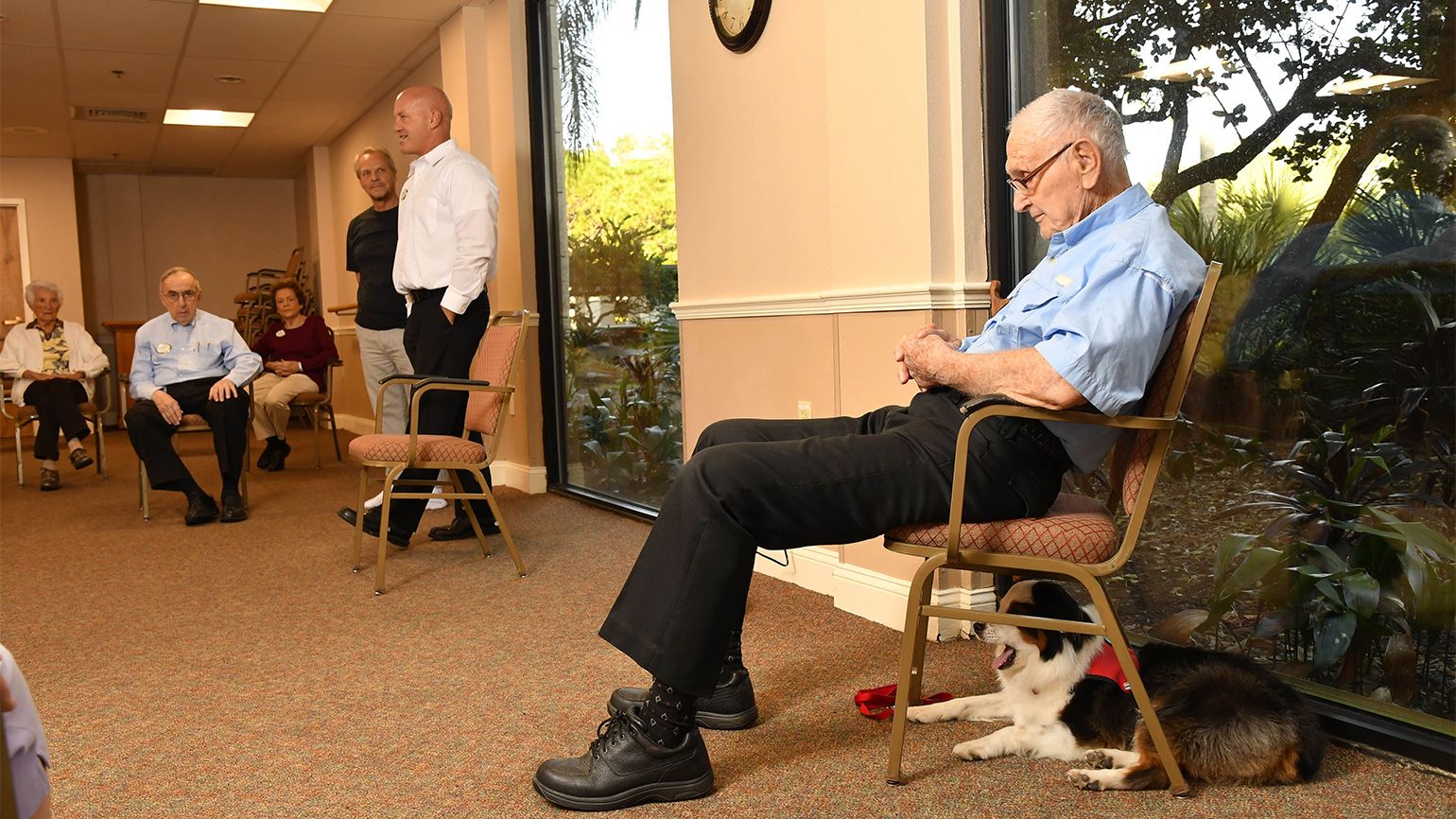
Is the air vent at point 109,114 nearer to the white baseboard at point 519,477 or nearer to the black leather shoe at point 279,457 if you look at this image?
the black leather shoe at point 279,457

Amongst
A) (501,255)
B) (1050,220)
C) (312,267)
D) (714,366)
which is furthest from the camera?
(312,267)

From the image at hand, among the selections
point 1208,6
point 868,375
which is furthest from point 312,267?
point 1208,6

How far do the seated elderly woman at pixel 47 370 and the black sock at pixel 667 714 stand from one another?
548 centimetres

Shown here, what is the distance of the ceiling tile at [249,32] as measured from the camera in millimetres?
5629

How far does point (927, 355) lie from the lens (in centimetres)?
186

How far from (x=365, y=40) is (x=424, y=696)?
4852mm

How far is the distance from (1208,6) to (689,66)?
1964mm

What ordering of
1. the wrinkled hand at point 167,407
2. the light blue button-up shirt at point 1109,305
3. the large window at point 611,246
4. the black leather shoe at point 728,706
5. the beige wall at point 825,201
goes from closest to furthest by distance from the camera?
the light blue button-up shirt at point 1109,305, the black leather shoe at point 728,706, the beige wall at point 825,201, the large window at point 611,246, the wrinkled hand at point 167,407

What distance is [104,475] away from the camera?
6387mm

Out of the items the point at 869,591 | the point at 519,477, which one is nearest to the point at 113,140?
the point at 519,477

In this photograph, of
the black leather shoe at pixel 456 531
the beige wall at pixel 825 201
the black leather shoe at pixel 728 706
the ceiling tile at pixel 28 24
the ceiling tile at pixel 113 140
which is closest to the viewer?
the black leather shoe at pixel 728 706

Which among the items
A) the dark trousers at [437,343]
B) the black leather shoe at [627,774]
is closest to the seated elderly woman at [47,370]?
the dark trousers at [437,343]

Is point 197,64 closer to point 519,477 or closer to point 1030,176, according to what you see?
point 519,477

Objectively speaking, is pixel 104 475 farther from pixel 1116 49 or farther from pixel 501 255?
pixel 1116 49
